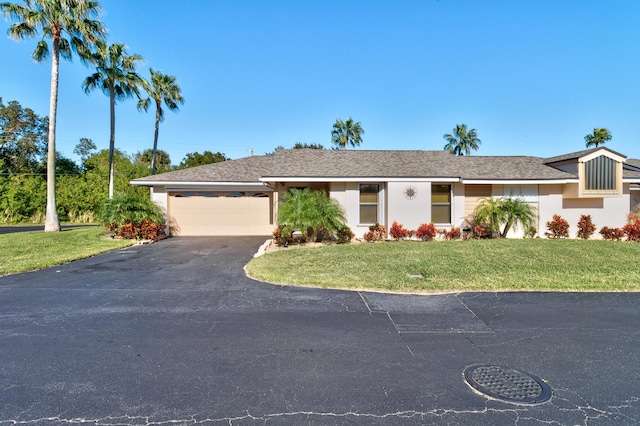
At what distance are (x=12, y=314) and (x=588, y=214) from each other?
18.5 meters

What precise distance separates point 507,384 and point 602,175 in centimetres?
1429

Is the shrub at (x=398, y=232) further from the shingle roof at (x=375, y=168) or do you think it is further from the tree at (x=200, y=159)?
the tree at (x=200, y=159)

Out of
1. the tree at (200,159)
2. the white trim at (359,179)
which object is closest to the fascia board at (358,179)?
the white trim at (359,179)

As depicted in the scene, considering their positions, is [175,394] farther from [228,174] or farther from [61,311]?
[228,174]

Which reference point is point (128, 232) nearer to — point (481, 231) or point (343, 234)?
point (343, 234)

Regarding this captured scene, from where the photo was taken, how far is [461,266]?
8500 mm

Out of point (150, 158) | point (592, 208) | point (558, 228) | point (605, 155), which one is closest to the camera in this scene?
point (605, 155)

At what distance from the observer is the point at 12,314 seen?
5.25m

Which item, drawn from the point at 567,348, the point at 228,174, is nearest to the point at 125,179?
the point at 228,174

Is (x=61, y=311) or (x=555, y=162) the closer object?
(x=61, y=311)

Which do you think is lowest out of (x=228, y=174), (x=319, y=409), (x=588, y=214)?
(x=319, y=409)

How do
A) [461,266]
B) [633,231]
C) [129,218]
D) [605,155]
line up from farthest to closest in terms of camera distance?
1. [129,218]
2. [605,155]
3. [633,231]
4. [461,266]

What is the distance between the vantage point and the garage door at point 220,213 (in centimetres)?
1652

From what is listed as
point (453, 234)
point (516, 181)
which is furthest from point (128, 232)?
point (516, 181)
